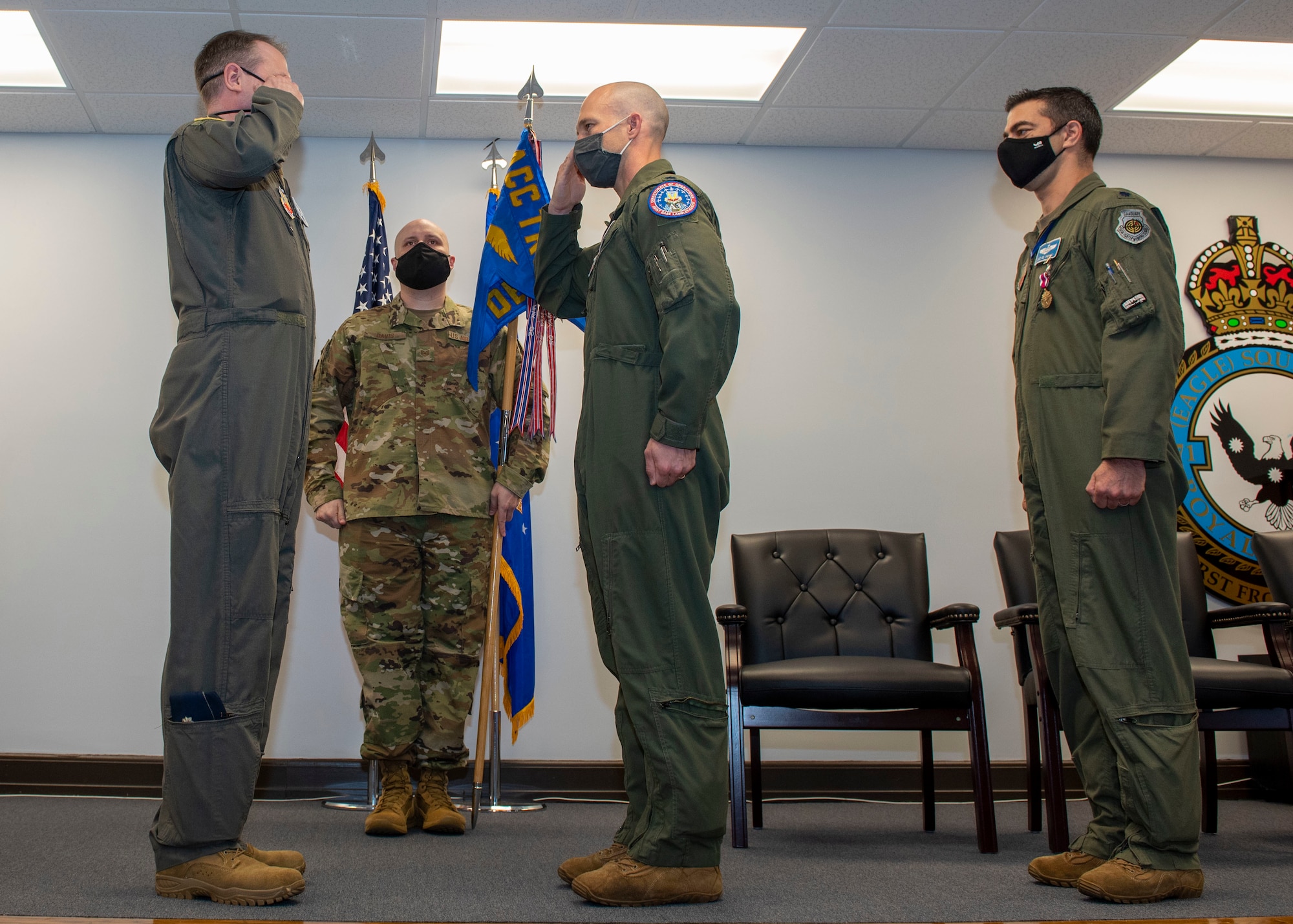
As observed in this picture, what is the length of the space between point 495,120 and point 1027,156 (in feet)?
7.71

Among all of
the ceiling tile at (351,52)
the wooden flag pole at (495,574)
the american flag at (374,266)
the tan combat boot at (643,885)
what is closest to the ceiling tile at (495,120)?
the ceiling tile at (351,52)

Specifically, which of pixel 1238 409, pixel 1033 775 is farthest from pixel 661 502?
pixel 1238 409

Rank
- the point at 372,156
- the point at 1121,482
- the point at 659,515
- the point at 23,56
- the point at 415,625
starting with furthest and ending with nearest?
the point at 372,156 < the point at 23,56 < the point at 415,625 < the point at 1121,482 < the point at 659,515

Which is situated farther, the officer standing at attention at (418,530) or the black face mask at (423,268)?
the black face mask at (423,268)

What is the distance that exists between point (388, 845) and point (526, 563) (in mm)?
1194

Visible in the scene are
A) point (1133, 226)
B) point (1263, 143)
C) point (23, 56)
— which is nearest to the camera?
point (1133, 226)

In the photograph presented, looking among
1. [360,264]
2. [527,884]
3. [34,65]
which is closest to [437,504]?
[527,884]

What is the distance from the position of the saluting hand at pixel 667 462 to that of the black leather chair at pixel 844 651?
112 cm

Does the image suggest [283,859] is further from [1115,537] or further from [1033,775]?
[1033,775]

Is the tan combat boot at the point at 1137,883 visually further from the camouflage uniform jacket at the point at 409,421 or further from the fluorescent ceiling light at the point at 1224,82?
the fluorescent ceiling light at the point at 1224,82

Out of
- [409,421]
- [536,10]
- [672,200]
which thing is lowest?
[409,421]

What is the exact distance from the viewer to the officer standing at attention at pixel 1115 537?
198cm

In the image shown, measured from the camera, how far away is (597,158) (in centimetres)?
218

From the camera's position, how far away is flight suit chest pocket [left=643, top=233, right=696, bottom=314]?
187 cm
